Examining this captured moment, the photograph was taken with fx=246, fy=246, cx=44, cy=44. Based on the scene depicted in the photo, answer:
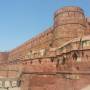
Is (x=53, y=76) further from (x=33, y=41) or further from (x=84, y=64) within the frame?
(x=33, y=41)

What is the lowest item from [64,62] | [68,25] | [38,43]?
[64,62]

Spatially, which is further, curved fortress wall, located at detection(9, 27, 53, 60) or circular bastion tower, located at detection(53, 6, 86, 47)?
curved fortress wall, located at detection(9, 27, 53, 60)

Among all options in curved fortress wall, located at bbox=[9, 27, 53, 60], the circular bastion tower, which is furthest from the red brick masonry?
curved fortress wall, located at bbox=[9, 27, 53, 60]

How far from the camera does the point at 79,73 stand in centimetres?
947

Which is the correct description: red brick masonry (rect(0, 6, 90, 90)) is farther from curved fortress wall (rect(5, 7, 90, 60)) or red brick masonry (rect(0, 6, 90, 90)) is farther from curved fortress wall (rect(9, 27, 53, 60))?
curved fortress wall (rect(9, 27, 53, 60))

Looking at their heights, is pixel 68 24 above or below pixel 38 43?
above

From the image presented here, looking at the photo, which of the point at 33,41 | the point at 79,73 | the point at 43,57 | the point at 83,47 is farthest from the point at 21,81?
the point at 33,41

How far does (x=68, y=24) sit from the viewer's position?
2056 centimetres

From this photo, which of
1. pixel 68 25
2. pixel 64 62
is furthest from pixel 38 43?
pixel 64 62

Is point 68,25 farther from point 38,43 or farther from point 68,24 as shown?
point 38,43

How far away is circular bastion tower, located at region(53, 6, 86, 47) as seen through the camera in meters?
20.4

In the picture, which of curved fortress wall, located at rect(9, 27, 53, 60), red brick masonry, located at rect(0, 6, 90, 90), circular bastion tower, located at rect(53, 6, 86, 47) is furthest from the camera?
curved fortress wall, located at rect(9, 27, 53, 60)

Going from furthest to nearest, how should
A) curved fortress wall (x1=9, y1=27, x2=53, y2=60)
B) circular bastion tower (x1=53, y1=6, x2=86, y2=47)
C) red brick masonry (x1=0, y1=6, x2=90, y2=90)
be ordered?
curved fortress wall (x1=9, y1=27, x2=53, y2=60) < circular bastion tower (x1=53, y1=6, x2=86, y2=47) < red brick masonry (x1=0, y1=6, x2=90, y2=90)

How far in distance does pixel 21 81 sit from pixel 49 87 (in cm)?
107
